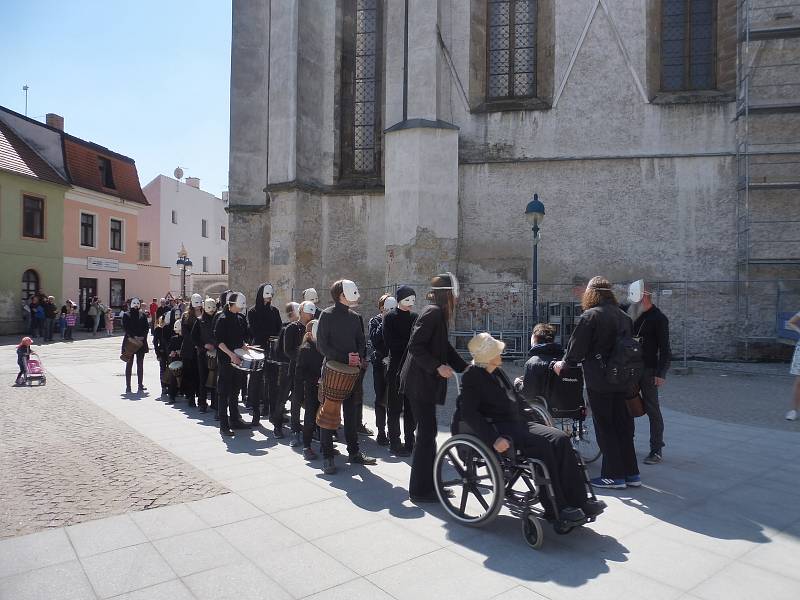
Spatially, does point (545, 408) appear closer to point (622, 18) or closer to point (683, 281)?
point (683, 281)

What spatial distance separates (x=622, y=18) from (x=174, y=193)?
1464 inches

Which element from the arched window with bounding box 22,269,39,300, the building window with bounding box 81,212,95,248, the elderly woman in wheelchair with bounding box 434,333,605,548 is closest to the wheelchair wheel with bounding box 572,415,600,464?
the elderly woman in wheelchair with bounding box 434,333,605,548

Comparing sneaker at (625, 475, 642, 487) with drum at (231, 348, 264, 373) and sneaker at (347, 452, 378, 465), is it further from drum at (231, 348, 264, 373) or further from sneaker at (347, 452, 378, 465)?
drum at (231, 348, 264, 373)

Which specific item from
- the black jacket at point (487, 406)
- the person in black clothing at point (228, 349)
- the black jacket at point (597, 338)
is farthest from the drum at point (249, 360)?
the black jacket at point (597, 338)

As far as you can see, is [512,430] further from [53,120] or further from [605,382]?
[53,120]

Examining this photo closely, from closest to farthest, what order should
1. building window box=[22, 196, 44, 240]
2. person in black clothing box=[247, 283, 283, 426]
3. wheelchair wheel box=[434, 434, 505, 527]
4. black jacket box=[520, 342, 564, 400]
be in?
wheelchair wheel box=[434, 434, 505, 527], black jacket box=[520, 342, 564, 400], person in black clothing box=[247, 283, 283, 426], building window box=[22, 196, 44, 240]

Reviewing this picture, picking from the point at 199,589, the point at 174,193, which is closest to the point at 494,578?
the point at 199,589

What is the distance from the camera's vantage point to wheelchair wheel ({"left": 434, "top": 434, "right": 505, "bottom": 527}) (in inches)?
158

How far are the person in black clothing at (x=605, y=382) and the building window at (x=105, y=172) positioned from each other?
3156 centimetres

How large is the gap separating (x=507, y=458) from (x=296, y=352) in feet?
11.5

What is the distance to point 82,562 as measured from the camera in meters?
3.60

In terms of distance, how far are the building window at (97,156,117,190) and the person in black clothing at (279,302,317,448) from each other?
28452 mm

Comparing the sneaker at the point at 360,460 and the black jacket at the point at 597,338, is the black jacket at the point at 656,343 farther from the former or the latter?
the sneaker at the point at 360,460

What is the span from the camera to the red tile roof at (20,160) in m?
25.0
